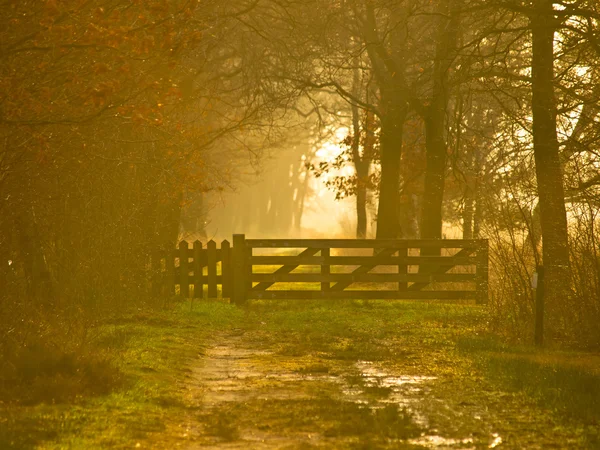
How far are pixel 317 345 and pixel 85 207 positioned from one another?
4884 mm

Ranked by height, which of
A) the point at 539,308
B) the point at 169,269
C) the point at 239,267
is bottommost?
the point at 539,308

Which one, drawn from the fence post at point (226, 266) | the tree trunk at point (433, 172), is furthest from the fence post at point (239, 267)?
the tree trunk at point (433, 172)

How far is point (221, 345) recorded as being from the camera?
14.1 m

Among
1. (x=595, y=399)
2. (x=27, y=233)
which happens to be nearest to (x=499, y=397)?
(x=595, y=399)

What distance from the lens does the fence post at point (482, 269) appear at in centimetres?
2034

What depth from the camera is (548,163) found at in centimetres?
1537

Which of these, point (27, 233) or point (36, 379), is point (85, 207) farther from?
point (36, 379)

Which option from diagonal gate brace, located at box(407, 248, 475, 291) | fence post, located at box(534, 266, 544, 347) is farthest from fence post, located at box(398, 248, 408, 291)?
fence post, located at box(534, 266, 544, 347)

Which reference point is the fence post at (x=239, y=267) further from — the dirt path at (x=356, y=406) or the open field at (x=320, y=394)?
the dirt path at (x=356, y=406)

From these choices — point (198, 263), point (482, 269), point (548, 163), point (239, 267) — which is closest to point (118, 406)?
point (548, 163)

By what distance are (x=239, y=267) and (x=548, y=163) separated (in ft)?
24.2

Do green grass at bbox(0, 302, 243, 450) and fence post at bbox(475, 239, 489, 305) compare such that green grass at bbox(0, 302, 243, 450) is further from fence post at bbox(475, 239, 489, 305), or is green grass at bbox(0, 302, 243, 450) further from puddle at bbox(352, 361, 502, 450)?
fence post at bbox(475, 239, 489, 305)

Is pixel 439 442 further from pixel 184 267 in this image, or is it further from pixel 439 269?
pixel 439 269

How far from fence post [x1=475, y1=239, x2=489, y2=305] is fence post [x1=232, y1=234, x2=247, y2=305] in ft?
17.0
